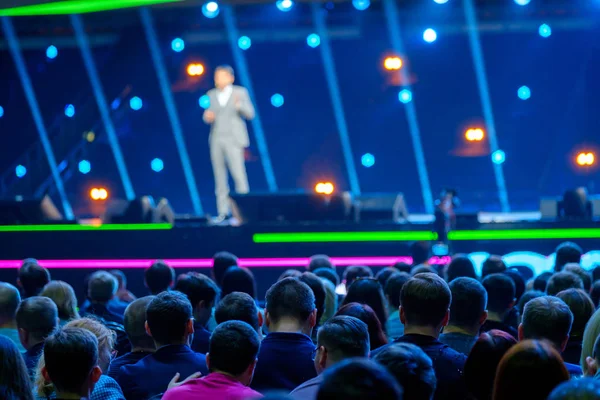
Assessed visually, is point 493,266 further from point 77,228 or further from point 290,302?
point 77,228

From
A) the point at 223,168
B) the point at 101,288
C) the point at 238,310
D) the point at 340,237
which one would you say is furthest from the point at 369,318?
the point at 223,168

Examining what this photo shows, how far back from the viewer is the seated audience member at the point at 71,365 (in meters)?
2.42

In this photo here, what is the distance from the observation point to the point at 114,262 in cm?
859

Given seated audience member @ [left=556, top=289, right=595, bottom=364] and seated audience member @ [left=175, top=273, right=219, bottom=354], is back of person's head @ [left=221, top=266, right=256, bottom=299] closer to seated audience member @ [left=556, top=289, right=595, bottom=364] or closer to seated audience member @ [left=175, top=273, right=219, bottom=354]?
seated audience member @ [left=175, top=273, right=219, bottom=354]

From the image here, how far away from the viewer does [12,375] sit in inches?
85.0

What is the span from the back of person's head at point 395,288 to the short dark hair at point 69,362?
7.30ft

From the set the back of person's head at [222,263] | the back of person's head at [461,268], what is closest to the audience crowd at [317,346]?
the back of person's head at [461,268]

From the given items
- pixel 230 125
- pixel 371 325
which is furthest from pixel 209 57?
pixel 371 325

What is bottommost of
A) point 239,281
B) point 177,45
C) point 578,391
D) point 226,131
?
point 578,391

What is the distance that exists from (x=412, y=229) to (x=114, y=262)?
314cm

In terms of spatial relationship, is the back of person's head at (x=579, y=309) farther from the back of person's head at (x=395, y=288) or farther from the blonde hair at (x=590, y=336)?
the back of person's head at (x=395, y=288)

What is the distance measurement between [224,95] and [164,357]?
6941mm

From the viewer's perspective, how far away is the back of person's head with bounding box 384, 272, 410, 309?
4.36 metres

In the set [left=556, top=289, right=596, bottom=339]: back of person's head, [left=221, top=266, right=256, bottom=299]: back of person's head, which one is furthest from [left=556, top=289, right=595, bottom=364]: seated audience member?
[left=221, top=266, right=256, bottom=299]: back of person's head
